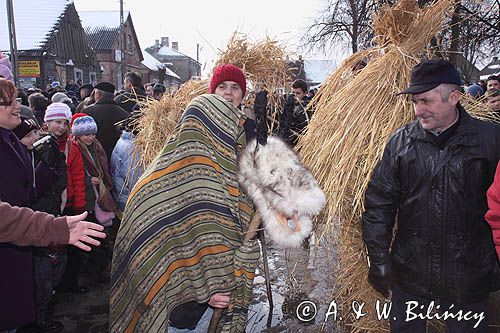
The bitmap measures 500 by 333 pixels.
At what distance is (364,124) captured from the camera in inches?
105

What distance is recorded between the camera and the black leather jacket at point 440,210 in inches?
81.5

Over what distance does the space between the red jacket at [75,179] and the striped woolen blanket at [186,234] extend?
2157 mm

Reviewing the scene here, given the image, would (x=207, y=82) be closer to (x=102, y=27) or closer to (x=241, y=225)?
(x=241, y=225)

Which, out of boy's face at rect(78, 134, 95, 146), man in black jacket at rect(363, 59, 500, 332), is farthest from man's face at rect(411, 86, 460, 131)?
boy's face at rect(78, 134, 95, 146)

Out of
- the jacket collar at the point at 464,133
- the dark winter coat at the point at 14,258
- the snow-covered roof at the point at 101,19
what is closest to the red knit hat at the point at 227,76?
the jacket collar at the point at 464,133

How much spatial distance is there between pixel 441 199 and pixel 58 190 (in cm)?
277

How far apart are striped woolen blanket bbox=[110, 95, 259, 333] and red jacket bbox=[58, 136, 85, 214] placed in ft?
7.08

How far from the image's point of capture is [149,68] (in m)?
42.9

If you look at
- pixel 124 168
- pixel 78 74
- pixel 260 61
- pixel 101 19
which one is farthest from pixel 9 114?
pixel 101 19

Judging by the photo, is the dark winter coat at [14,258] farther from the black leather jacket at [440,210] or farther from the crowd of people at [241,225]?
the black leather jacket at [440,210]

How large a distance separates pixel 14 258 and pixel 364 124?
2.16m

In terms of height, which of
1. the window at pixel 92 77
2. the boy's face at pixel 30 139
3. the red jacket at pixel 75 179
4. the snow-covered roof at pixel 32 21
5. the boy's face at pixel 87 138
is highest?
the snow-covered roof at pixel 32 21

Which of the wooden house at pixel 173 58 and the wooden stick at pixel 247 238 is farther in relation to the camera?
the wooden house at pixel 173 58

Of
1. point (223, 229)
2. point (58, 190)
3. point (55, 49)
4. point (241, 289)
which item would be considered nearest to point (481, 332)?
point (241, 289)
